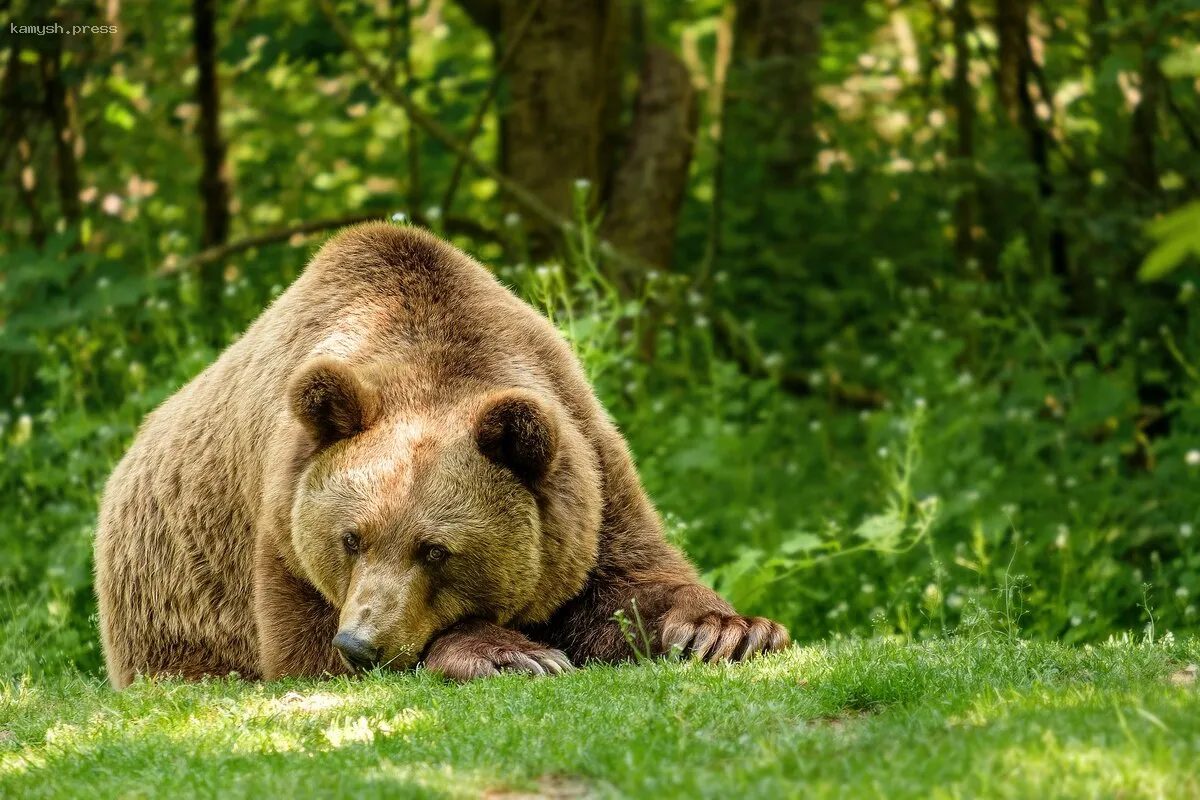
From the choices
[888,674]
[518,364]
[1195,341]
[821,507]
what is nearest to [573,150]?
[821,507]

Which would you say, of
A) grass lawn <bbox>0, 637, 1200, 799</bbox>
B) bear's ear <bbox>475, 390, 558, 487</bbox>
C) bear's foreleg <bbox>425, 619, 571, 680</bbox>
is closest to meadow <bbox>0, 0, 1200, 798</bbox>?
grass lawn <bbox>0, 637, 1200, 799</bbox>

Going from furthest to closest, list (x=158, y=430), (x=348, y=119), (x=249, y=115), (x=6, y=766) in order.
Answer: (x=249, y=115)
(x=348, y=119)
(x=158, y=430)
(x=6, y=766)

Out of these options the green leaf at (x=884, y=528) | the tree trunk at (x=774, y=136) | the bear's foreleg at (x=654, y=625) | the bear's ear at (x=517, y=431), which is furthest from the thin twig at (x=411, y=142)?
the bear's ear at (x=517, y=431)

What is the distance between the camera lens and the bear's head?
5180 mm

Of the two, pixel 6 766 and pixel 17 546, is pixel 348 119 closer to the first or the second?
pixel 17 546

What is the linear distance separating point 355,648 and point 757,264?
830 cm

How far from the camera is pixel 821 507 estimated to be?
9336 millimetres

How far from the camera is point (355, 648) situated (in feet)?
16.4

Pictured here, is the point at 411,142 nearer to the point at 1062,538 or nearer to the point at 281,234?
the point at 281,234

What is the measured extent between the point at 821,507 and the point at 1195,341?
2.84 metres

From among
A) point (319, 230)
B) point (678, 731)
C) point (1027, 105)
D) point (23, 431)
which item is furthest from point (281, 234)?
point (678, 731)

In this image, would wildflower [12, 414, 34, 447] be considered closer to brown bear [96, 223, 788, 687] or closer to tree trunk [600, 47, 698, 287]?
brown bear [96, 223, 788, 687]

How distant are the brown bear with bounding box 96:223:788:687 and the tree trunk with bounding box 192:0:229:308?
5.09 meters

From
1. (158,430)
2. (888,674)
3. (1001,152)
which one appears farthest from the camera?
(1001,152)
